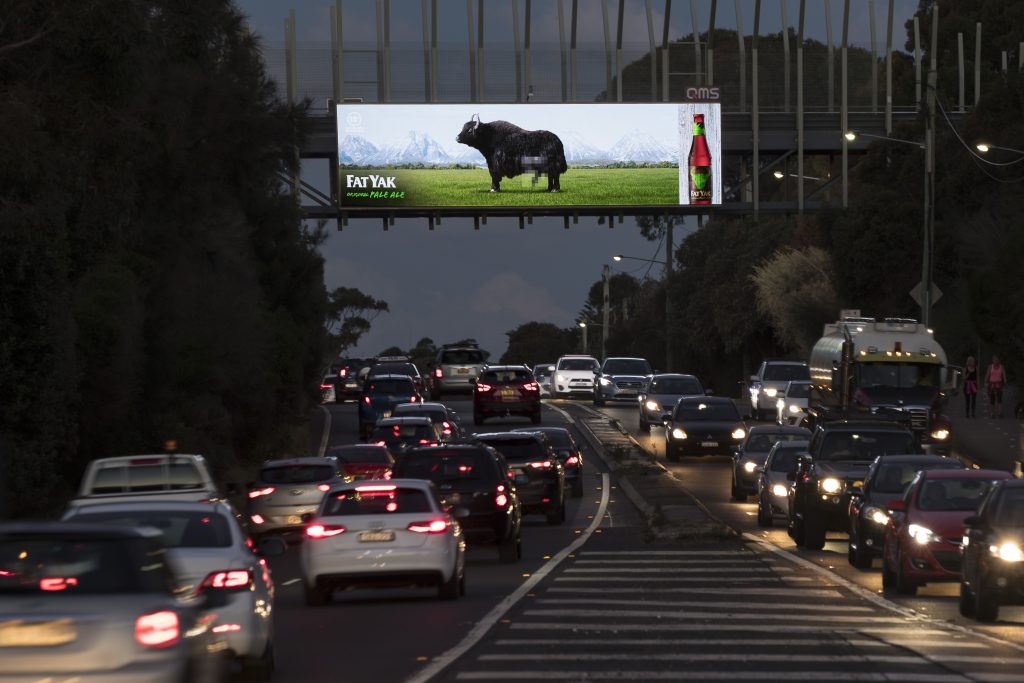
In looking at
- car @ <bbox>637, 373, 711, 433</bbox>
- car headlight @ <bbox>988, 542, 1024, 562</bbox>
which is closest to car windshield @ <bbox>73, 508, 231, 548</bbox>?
car headlight @ <bbox>988, 542, 1024, 562</bbox>

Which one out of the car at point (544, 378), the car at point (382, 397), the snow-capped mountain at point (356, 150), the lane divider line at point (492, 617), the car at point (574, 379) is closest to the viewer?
the lane divider line at point (492, 617)

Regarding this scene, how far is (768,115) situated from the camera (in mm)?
80188

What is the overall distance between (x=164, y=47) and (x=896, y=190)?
45305 millimetres

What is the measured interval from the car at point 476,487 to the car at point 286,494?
97.7 inches

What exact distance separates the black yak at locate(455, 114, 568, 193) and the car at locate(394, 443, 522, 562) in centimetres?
4599

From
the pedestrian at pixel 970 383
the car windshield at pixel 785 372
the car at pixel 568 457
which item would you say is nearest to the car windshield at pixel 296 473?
the car at pixel 568 457

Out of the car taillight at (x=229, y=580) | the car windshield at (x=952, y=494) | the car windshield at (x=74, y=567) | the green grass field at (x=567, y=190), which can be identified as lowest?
the car windshield at (x=952, y=494)

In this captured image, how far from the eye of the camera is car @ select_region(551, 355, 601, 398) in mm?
75562

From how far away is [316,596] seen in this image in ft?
68.6

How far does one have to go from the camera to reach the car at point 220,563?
13906mm

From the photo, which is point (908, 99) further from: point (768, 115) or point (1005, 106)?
point (1005, 106)

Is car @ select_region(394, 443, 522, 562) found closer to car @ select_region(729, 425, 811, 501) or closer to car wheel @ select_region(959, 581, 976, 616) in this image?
car wheel @ select_region(959, 581, 976, 616)

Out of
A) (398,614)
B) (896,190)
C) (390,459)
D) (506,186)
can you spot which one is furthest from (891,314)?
(398,614)

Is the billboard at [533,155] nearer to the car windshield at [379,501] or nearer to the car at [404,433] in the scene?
the car at [404,433]
